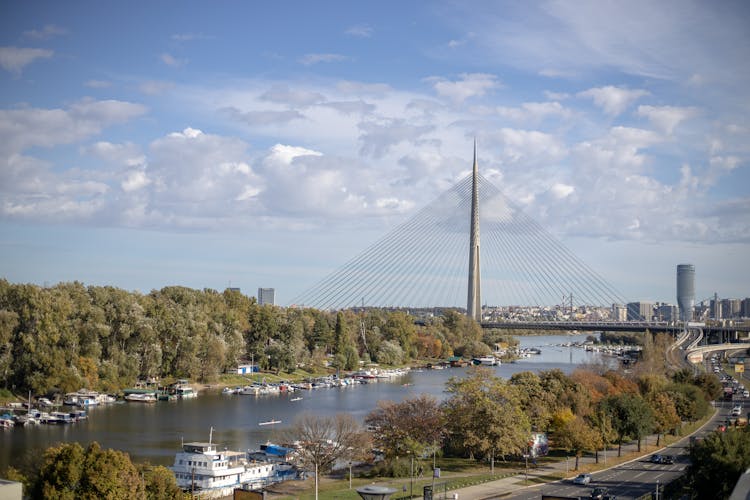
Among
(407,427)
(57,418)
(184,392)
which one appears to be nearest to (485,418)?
(407,427)

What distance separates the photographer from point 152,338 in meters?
32.8

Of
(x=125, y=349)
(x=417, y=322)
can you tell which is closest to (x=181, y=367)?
(x=125, y=349)

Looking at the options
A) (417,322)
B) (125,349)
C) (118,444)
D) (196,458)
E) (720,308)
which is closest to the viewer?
(196,458)

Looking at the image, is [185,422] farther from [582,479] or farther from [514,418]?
[582,479]

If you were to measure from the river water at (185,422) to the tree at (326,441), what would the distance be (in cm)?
303

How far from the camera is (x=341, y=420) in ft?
59.1

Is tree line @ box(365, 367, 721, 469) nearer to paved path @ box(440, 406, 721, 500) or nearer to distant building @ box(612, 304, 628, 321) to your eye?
paved path @ box(440, 406, 721, 500)

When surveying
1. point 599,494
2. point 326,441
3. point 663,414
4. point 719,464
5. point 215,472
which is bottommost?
point 215,472

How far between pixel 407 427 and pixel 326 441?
1.84m

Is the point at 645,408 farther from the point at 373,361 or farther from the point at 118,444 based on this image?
the point at 373,361

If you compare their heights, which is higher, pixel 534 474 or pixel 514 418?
pixel 514 418

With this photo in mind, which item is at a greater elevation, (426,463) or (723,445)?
(723,445)

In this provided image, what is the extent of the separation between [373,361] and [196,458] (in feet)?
106

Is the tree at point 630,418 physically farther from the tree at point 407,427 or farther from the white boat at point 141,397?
the white boat at point 141,397
